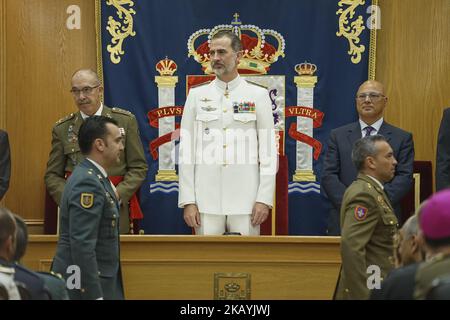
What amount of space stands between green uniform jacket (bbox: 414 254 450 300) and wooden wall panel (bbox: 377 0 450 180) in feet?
15.0

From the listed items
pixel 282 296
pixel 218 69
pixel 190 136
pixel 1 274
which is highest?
pixel 218 69

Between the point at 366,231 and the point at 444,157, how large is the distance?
6.87ft

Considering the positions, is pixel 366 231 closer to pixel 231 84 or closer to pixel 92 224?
pixel 92 224

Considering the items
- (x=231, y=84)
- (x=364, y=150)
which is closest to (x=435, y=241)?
(x=364, y=150)

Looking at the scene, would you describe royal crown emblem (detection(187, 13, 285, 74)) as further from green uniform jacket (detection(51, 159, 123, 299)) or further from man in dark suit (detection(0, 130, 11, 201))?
green uniform jacket (detection(51, 159, 123, 299))

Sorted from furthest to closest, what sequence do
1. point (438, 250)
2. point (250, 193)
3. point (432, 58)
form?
point (432, 58), point (250, 193), point (438, 250)

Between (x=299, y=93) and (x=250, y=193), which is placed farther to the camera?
(x=299, y=93)

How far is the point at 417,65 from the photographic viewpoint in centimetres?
780

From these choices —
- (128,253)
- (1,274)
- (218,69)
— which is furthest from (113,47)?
(1,274)

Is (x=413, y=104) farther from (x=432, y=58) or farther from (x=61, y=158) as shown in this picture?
(x=61, y=158)

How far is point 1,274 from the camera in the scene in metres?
3.45

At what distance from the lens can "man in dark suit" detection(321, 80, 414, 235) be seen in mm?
6516

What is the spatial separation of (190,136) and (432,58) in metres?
2.68

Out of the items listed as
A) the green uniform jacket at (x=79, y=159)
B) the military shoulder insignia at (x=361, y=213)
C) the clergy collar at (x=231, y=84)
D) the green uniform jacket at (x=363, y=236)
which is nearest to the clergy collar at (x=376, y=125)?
the clergy collar at (x=231, y=84)
